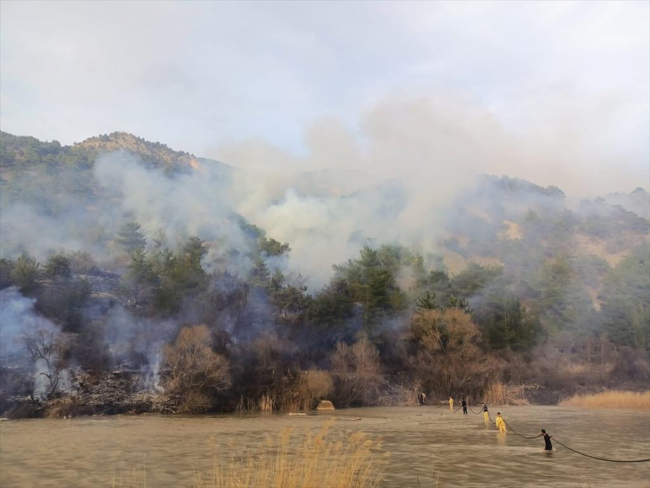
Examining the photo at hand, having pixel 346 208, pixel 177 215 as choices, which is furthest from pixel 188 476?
pixel 346 208

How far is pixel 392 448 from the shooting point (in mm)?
25297

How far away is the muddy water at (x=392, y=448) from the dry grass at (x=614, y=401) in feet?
26.7

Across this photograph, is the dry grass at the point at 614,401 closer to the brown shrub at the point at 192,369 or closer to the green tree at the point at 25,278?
the brown shrub at the point at 192,369

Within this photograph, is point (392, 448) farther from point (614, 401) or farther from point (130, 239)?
point (130, 239)

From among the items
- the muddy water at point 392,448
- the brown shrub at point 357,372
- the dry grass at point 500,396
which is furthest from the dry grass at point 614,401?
the brown shrub at point 357,372

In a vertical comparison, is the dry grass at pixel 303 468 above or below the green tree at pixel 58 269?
below

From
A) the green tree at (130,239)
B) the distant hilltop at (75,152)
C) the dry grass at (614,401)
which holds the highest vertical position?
the distant hilltop at (75,152)

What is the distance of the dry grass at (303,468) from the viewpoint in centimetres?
1205

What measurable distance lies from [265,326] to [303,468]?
4483cm

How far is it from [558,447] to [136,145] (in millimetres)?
A: 181931

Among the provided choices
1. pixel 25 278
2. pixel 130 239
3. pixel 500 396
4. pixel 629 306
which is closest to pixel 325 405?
pixel 500 396

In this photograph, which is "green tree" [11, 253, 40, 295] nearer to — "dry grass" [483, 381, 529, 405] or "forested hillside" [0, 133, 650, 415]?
"forested hillside" [0, 133, 650, 415]

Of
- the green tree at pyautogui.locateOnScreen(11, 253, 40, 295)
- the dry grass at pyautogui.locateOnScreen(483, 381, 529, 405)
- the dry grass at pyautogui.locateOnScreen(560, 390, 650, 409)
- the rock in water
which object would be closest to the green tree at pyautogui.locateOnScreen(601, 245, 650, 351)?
the dry grass at pyautogui.locateOnScreen(560, 390, 650, 409)

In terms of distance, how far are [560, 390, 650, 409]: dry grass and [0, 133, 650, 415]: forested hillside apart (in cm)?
480
